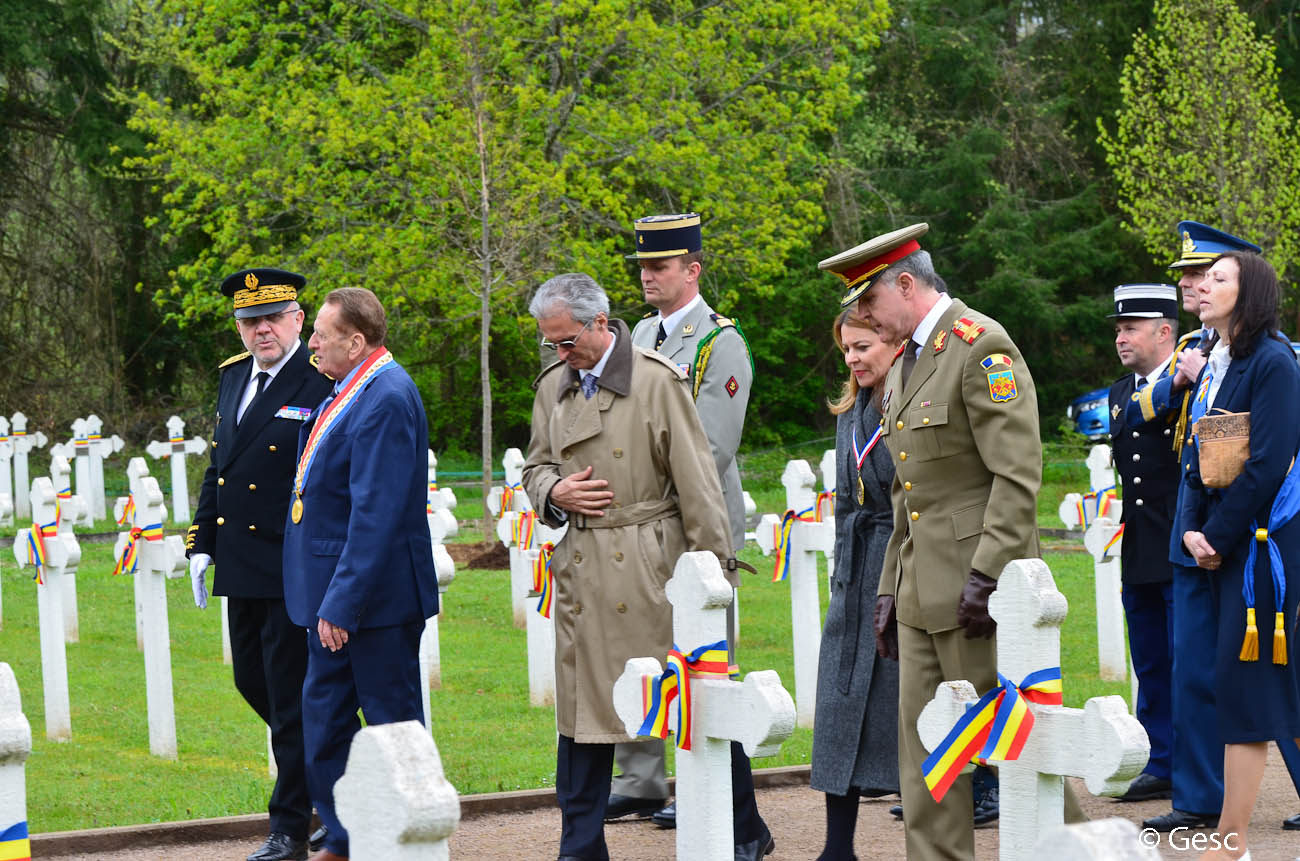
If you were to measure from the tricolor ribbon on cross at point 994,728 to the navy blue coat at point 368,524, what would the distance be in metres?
2.29

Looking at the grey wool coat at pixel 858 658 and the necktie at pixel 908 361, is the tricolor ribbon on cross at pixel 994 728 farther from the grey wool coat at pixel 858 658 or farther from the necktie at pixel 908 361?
the grey wool coat at pixel 858 658

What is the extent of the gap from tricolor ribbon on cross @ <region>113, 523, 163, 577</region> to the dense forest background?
25.1 feet

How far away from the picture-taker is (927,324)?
5.09 metres

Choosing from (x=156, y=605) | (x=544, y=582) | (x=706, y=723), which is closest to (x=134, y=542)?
(x=156, y=605)

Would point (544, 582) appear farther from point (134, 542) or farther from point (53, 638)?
point (53, 638)

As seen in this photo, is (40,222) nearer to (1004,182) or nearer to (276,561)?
(1004,182)

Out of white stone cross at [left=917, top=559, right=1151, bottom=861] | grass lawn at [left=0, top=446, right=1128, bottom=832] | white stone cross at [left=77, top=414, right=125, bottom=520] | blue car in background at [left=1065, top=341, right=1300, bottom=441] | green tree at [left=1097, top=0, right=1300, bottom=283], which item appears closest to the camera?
white stone cross at [left=917, top=559, right=1151, bottom=861]

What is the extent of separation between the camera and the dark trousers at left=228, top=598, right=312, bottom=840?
6348mm

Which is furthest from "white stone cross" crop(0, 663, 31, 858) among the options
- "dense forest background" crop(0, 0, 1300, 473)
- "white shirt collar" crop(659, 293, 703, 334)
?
"dense forest background" crop(0, 0, 1300, 473)

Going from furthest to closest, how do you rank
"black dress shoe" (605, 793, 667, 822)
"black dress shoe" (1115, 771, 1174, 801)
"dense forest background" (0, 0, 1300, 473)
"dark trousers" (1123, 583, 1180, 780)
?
"dense forest background" (0, 0, 1300, 473) < "dark trousers" (1123, 583, 1180, 780) < "black dress shoe" (1115, 771, 1174, 801) < "black dress shoe" (605, 793, 667, 822)

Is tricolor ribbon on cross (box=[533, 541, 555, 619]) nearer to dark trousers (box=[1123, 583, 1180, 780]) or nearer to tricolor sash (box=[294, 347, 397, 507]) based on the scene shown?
tricolor sash (box=[294, 347, 397, 507])

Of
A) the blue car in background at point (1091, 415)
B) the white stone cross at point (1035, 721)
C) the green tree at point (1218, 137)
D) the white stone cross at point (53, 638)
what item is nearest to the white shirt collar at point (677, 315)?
the white stone cross at point (1035, 721)

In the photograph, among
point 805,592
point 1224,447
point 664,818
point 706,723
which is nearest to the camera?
point 706,723

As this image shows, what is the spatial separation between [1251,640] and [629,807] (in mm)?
2653
